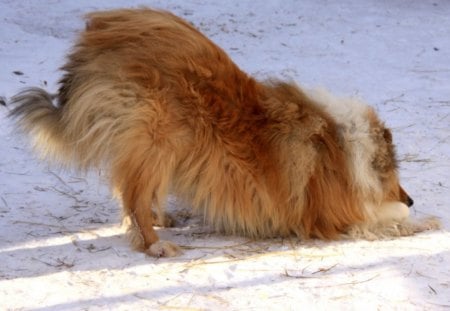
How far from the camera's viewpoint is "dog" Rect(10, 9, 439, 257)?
3.71 m

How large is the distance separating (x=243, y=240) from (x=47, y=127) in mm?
1298

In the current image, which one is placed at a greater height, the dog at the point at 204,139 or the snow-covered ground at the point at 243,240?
the dog at the point at 204,139

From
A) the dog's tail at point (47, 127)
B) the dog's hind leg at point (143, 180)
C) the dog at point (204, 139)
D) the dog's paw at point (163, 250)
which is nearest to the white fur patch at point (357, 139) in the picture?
the dog at point (204, 139)

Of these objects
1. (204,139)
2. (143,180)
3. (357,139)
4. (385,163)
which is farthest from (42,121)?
(385,163)

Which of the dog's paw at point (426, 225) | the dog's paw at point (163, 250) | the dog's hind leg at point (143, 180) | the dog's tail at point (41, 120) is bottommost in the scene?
the dog's paw at point (163, 250)

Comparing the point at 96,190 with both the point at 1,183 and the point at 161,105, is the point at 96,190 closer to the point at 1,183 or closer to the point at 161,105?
the point at 1,183

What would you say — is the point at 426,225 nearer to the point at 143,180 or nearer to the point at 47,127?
the point at 143,180

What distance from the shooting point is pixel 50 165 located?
4.98 meters

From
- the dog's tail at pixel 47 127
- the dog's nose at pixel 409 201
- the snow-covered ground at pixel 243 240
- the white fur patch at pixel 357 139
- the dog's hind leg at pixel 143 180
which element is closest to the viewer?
the snow-covered ground at pixel 243 240

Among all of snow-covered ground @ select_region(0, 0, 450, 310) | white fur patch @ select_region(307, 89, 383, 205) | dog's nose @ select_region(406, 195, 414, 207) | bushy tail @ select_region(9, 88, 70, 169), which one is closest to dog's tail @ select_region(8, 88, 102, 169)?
bushy tail @ select_region(9, 88, 70, 169)

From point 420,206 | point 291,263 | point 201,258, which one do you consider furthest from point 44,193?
point 420,206

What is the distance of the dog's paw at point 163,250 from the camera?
374 cm

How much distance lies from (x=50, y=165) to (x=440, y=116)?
341cm

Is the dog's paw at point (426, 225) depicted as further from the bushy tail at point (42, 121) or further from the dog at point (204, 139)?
the bushy tail at point (42, 121)
